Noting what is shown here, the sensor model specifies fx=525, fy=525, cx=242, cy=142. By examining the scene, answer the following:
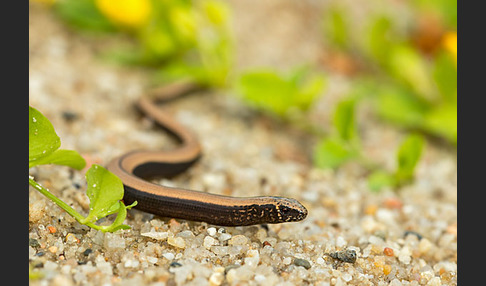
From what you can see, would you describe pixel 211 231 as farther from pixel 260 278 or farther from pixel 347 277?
pixel 347 277

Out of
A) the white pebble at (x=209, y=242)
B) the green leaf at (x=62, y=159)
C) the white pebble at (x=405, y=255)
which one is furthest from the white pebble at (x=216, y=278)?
the white pebble at (x=405, y=255)

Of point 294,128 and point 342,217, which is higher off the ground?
point 294,128

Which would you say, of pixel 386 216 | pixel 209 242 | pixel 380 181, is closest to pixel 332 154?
pixel 380 181

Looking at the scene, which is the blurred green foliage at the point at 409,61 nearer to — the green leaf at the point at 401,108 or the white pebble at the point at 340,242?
the green leaf at the point at 401,108

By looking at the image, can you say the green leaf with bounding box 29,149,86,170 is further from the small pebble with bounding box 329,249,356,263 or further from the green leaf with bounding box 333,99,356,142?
the green leaf with bounding box 333,99,356,142

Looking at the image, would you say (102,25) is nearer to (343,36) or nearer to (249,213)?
(343,36)

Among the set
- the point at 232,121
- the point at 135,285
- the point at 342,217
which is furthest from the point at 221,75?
the point at 135,285
